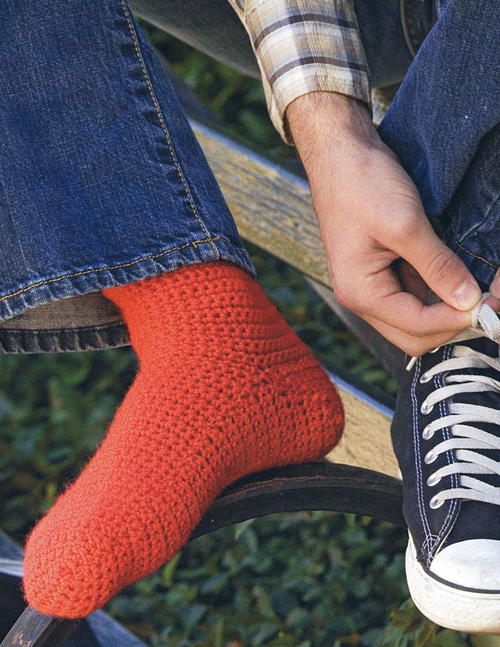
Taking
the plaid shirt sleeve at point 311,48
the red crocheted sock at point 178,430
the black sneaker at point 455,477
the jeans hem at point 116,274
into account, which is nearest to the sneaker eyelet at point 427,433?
the black sneaker at point 455,477

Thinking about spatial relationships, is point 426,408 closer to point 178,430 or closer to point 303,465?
point 303,465

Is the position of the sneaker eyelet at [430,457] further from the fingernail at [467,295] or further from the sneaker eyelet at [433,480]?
the fingernail at [467,295]

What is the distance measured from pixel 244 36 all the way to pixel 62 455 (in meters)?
1.11

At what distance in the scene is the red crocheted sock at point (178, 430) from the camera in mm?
731

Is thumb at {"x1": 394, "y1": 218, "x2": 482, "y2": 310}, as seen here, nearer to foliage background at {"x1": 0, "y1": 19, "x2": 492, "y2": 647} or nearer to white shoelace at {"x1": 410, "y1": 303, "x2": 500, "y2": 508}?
white shoelace at {"x1": 410, "y1": 303, "x2": 500, "y2": 508}

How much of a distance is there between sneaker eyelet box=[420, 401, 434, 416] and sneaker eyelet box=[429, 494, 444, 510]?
90 mm

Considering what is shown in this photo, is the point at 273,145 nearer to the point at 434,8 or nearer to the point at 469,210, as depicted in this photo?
the point at 434,8

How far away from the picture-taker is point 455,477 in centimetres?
80

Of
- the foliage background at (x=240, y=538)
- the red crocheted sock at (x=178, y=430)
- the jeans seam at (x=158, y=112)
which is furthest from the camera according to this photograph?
the foliage background at (x=240, y=538)

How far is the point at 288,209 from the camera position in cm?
138

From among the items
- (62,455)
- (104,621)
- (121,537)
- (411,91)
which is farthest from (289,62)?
(62,455)

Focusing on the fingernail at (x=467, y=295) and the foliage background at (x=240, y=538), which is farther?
the foliage background at (x=240, y=538)

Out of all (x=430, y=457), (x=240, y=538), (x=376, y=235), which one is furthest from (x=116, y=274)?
(x=240, y=538)

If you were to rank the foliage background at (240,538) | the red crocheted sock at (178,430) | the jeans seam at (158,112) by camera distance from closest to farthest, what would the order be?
the red crocheted sock at (178,430)
the jeans seam at (158,112)
the foliage background at (240,538)
